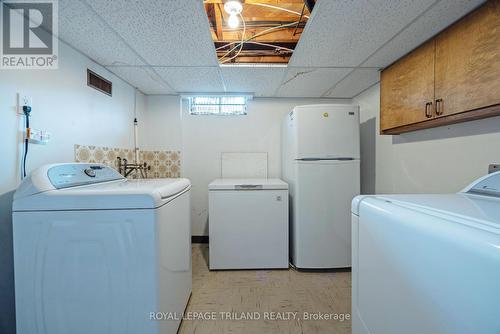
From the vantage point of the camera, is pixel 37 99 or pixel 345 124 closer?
pixel 37 99

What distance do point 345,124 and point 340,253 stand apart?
127cm

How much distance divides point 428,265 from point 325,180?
1459 millimetres

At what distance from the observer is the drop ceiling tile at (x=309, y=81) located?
194cm

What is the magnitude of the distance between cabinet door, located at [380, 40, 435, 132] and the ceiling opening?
858 millimetres

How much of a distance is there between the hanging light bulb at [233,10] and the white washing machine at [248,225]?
1341 millimetres

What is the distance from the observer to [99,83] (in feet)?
5.88

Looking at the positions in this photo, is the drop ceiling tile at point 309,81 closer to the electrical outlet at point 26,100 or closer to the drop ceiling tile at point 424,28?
the drop ceiling tile at point 424,28

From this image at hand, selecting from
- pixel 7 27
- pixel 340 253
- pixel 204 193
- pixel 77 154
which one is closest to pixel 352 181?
pixel 340 253

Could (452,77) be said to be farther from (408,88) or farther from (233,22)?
(233,22)

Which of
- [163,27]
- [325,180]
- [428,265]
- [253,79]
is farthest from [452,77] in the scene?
[163,27]

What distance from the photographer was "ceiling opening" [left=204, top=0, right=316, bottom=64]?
4.30 feet

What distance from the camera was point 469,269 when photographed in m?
0.50

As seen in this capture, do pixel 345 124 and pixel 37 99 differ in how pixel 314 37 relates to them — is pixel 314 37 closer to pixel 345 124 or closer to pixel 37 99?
pixel 345 124
